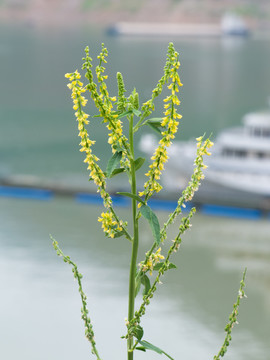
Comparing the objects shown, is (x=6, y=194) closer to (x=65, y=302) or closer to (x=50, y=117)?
(x=65, y=302)

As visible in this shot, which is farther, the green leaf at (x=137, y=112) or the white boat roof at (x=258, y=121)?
the white boat roof at (x=258, y=121)

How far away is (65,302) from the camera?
22.0ft

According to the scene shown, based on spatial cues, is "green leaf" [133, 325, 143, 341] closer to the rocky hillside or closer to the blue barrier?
the blue barrier

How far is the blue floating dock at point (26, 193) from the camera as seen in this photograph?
10195mm

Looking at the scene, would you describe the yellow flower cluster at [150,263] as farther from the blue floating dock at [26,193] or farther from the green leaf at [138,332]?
the blue floating dock at [26,193]

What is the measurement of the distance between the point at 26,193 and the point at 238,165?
2.42 metres

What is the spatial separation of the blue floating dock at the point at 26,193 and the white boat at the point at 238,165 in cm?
123

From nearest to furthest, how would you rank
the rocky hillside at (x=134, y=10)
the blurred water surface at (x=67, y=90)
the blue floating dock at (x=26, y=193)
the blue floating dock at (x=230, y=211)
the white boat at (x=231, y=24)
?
the blue floating dock at (x=230, y=211) → the blue floating dock at (x=26, y=193) → the blurred water surface at (x=67, y=90) → the white boat at (x=231, y=24) → the rocky hillside at (x=134, y=10)

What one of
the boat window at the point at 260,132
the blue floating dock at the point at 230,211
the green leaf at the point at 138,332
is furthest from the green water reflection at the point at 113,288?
the green leaf at the point at 138,332

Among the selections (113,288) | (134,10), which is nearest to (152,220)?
(113,288)

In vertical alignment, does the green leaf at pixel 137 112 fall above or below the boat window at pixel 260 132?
below

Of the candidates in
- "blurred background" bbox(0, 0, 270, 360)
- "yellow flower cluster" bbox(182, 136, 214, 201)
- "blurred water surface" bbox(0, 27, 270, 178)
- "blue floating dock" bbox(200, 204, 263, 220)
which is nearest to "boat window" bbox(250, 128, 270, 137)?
"blurred background" bbox(0, 0, 270, 360)

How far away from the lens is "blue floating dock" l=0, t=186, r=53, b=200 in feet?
33.4

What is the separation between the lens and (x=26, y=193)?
10281 millimetres
